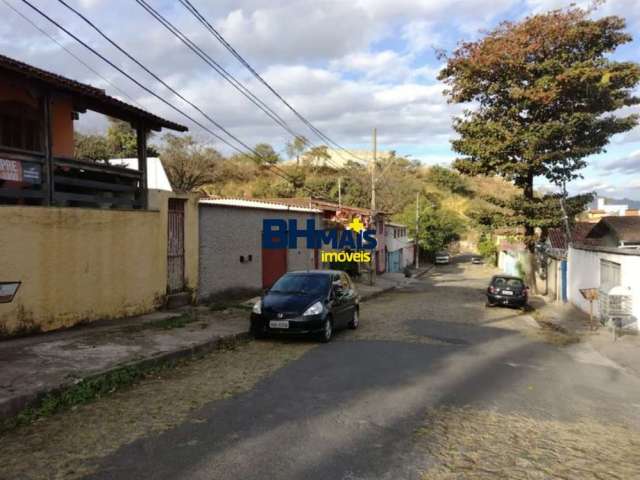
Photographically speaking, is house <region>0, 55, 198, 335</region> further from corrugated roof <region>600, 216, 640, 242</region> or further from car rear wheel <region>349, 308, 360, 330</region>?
corrugated roof <region>600, 216, 640, 242</region>

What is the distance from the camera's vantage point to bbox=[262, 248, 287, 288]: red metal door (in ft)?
67.1

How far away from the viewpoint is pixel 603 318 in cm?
1595

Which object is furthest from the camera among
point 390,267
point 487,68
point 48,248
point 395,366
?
point 390,267

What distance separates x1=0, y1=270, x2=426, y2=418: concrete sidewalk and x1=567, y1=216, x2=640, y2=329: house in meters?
10.4

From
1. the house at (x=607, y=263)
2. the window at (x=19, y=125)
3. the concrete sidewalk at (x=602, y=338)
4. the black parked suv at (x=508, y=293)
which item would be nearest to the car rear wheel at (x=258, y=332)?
the window at (x=19, y=125)

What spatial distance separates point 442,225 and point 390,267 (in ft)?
59.3

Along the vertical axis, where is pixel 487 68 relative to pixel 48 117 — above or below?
above

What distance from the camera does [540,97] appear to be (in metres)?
25.1

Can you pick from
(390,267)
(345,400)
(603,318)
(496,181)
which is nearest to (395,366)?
(345,400)

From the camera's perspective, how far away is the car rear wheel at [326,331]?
35.5ft

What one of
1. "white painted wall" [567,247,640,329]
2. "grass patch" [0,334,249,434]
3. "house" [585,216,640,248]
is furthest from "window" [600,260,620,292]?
"grass patch" [0,334,249,434]

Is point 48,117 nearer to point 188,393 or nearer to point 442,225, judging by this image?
point 188,393

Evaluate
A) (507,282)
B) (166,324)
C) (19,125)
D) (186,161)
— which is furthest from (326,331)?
(186,161)

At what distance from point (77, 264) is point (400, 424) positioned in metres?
7.76
